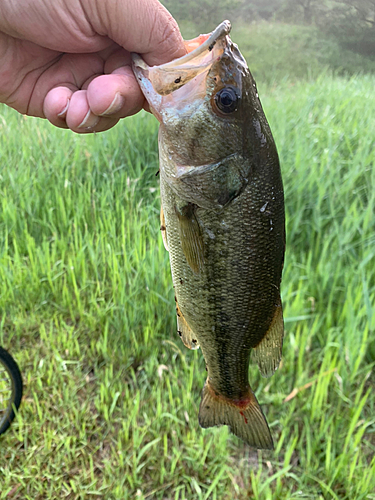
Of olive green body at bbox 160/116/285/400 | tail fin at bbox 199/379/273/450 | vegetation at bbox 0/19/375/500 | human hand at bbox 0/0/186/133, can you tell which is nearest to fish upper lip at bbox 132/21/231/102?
olive green body at bbox 160/116/285/400

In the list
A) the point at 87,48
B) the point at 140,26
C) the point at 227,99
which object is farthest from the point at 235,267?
the point at 87,48

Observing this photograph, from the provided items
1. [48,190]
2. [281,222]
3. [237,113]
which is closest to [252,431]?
[281,222]

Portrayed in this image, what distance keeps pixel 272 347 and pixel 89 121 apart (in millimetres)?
977

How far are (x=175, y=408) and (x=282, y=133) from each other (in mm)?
2728

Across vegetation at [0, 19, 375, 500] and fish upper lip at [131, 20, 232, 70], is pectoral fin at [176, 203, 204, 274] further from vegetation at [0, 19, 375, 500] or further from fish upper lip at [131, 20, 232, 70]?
vegetation at [0, 19, 375, 500]

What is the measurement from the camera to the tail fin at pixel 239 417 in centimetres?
109

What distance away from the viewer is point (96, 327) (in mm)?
2102

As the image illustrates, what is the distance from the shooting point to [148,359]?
2006 mm

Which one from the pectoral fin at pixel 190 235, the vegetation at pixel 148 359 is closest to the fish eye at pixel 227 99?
the pectoral fin at pixel 190 235

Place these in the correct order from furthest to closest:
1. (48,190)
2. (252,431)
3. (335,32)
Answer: (335,32), (48,190), (252,431)

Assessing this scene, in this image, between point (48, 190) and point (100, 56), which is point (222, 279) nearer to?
point (100, 56)

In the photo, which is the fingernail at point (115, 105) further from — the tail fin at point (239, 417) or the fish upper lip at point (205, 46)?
the tail fin at point (239, 417)

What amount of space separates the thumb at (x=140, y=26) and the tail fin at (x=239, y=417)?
1.15 m

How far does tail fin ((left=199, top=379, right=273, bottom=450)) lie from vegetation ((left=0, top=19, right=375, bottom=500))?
55 cm
